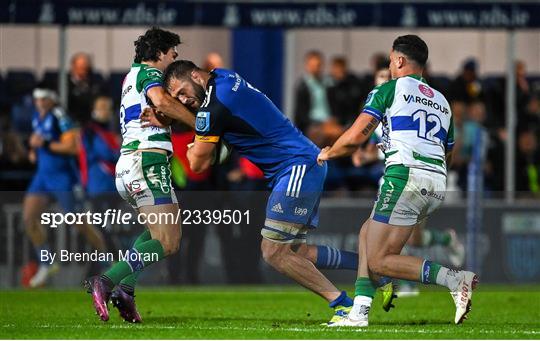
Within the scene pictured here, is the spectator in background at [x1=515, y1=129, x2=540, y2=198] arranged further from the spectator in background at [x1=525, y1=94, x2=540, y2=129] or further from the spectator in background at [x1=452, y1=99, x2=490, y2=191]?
the spectator in background at [x1=452, y1=99, x2=490, y2=191]

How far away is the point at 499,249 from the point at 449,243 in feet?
11.6

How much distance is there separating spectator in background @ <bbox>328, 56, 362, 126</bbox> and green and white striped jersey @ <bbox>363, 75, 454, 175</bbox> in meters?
9.35

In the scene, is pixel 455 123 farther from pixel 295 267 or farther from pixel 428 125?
pixel 428 125

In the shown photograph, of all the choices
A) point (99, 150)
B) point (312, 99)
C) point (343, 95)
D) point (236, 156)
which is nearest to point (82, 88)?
point (99, 150)

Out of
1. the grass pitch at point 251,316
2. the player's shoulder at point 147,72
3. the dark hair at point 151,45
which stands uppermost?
the dark hair at point 151,45

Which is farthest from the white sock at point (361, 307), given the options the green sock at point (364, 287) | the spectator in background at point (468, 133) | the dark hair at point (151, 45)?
the spectator in background at point (468, 133)

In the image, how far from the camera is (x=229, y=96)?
38.0 ft

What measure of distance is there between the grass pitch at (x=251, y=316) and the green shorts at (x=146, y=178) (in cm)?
105

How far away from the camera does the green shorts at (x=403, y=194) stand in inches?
440

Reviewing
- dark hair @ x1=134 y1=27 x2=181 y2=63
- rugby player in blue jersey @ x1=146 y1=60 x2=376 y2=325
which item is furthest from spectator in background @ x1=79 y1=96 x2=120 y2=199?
rugby player in blue jersey @ x1=146 y1=60 x2=376 y2=325

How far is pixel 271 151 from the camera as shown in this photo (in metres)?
11.9

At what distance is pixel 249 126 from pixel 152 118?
832 mm

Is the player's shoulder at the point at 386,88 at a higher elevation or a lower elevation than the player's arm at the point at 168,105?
higher

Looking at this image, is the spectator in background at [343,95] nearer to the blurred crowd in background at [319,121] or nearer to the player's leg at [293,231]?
the blurred crowd in background at [319,121]
